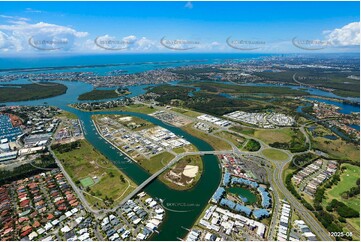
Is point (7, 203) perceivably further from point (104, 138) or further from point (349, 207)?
point (349, 207)

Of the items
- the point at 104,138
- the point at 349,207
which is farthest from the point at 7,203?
the point at 349,207

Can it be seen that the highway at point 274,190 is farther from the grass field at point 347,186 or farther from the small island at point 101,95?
the small island at point 101,95

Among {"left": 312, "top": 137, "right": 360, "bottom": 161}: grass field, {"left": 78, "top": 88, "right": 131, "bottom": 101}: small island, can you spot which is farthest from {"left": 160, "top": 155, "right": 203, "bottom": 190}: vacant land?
{"left": 78, "top": 88, "right": 131, "bottom": 101}: small island

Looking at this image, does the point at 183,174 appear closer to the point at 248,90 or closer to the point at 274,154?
the point at 274,154

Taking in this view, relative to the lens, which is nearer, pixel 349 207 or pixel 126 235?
pixel 126 235

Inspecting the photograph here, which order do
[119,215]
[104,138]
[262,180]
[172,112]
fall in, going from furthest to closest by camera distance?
[172,112] → [104,138] → [262,180] → [119,215]

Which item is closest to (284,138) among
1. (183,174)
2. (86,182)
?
(183,174)

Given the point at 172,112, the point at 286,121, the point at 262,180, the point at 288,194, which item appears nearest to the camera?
the point at 288,194
